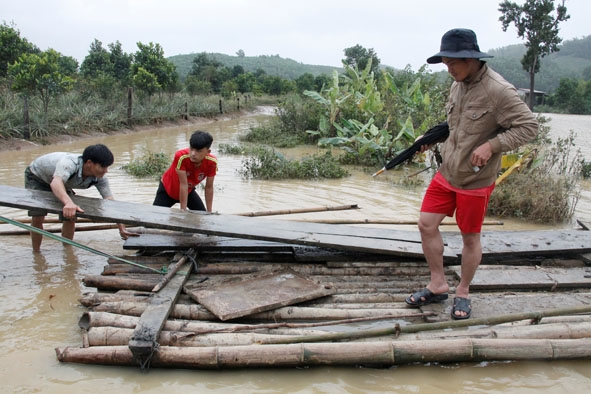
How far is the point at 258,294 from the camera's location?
3.11m

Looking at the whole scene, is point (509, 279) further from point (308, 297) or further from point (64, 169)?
point (64, 169)

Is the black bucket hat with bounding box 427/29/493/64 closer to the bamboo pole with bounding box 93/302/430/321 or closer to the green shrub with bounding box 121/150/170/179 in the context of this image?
the bamboo pole with bounding box 93/302/430/321

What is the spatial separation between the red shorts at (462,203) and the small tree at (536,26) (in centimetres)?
3329

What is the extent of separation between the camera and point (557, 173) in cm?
773

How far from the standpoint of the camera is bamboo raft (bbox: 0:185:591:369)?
8.39 feet

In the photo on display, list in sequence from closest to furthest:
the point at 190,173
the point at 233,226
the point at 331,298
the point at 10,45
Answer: the point at 331,298, the point at 233,226, the point at 190,173, the point at 10,45

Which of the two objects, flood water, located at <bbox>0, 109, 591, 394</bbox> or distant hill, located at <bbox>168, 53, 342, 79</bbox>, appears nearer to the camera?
flood water, located at <bbox>0, 109, 591, 394</bbox>

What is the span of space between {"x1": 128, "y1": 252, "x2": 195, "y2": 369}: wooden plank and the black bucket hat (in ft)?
7.17

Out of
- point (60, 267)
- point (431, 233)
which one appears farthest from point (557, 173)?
point (60, 267)

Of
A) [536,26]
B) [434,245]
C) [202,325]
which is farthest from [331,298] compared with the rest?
[536,26]

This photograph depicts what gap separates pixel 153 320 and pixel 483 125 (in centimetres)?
222

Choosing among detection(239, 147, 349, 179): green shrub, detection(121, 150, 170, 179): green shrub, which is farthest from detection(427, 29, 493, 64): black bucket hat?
detection(121, 150, 170, 179): green shrub

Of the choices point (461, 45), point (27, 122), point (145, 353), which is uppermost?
point (461, 45)

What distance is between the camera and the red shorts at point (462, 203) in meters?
2.82
